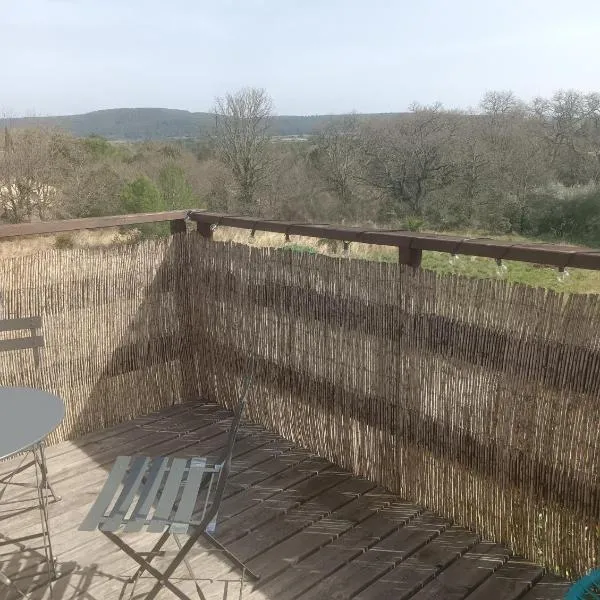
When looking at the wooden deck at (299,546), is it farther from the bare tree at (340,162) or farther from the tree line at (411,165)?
the bare tree at (340,162)

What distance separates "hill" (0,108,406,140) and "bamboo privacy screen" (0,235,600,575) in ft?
64.7

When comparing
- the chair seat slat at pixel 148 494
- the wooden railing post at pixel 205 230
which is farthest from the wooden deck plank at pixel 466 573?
the wooden railing post at pixel 205 230

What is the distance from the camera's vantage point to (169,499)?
1.97 m

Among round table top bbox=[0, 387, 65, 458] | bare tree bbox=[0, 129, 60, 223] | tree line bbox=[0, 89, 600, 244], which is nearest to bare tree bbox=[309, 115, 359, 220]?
tree line bbox=[0, 89, 600, 244]

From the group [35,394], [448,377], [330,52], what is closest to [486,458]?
[448,377]

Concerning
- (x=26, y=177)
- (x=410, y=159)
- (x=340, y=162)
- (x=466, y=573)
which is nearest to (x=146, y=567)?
(x=466, y=573)

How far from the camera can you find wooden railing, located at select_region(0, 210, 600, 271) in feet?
6.79

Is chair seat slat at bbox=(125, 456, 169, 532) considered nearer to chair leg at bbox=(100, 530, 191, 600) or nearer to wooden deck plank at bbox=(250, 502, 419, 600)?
chair leg at bbox=(100, 530, 191, 600)

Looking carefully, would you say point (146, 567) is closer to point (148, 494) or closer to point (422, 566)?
point (148, 494)

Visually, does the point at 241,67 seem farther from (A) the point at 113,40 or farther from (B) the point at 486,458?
(B) the point at 486,458

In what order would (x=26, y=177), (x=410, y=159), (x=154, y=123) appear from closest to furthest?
(x=26, y=177) < (x=410, y=159) < (x=154, y=123)

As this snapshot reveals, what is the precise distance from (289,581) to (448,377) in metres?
1.09

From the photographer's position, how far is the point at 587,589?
70.3 inches

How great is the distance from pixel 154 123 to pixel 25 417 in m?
29.7
